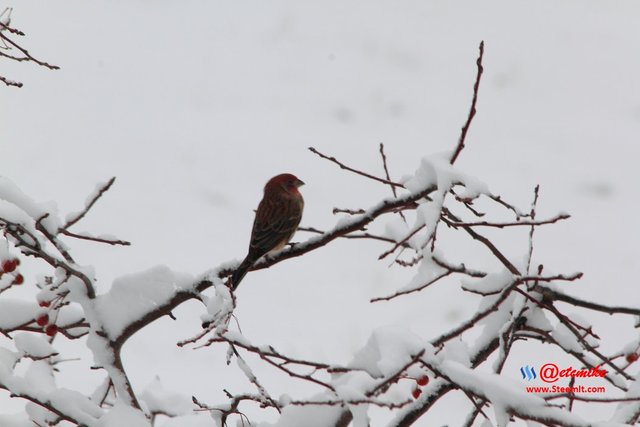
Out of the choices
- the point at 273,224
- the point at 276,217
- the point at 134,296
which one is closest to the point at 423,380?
the point at 134,296

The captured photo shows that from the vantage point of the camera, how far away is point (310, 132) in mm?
9719

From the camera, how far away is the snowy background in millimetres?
7156

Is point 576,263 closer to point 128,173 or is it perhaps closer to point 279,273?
point 279,273

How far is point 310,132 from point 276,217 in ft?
14.4

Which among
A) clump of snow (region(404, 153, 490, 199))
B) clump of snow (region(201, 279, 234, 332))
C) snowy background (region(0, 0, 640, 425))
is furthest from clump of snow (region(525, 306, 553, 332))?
snowy background (region(0, 0, 640, 425))

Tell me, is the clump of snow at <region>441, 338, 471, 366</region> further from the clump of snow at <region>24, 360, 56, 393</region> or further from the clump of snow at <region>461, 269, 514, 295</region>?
the clump of snow at <region>24, 360, 56, 393</region>

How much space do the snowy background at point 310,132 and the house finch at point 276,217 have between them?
1.39 meters

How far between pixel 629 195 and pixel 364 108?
10.5ft

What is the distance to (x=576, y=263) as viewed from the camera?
7551mm

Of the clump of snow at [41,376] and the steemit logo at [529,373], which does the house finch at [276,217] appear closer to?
the clump of snow at [41,376]

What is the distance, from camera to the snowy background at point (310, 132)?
23.5 feet

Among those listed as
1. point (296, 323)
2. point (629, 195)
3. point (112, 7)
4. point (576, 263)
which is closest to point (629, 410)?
point (296, 323)

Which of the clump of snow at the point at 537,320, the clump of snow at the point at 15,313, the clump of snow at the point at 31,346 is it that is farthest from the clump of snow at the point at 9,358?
the clump of snow at the point at 537,320

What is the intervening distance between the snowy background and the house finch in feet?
4.57
